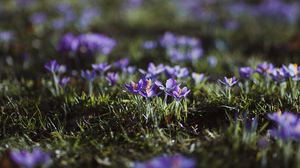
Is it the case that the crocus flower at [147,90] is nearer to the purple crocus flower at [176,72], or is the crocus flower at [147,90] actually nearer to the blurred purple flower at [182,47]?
the purple crocus flower at [176,72]

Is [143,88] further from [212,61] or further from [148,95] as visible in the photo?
[212,61]

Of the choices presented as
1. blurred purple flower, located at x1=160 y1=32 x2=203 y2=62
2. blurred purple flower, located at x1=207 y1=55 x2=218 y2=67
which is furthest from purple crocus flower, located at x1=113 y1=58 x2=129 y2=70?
blurred purple flower, located at x1=207 y1=55 x2=218 y2=67

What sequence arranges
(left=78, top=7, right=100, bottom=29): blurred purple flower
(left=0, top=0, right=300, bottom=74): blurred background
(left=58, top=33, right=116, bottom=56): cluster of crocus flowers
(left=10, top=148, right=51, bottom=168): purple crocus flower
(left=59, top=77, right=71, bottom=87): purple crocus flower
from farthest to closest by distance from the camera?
(left=78, top=7, right=100, bottom=29): blurred purple flower → (left=0, top=0, right=300, bottom=74): blurred background → (left=58, top=33, right=116, bottom=56): cluster of crocus flowers → (left=59, top=77, right=71, bottom=87): purple crocus flower → (left=10, top=148, right=51, bottom=168): purple crocus flower

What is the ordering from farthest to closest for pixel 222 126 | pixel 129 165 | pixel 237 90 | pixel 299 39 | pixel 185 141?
1. pixel 299 39
2. pixel 237 90
3. pixel 222 126
4. pixel 185 141
5. pixel 129 165

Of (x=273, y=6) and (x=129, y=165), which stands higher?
(x=273, y=6)

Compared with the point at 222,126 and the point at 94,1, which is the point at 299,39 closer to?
the point at 222,126

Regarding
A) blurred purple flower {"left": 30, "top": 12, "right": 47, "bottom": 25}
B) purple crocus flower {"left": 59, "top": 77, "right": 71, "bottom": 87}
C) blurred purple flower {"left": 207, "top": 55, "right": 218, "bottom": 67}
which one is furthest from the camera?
blurred purple flower {"left": 30, "top": 12, "right": 47, "bottom": 25}

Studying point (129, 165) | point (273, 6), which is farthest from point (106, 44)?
point (273, 6)

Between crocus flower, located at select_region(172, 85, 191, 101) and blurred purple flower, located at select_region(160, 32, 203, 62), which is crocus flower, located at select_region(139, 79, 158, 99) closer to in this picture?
crocus flower, located at select_region(172, 85, 191, 101)
